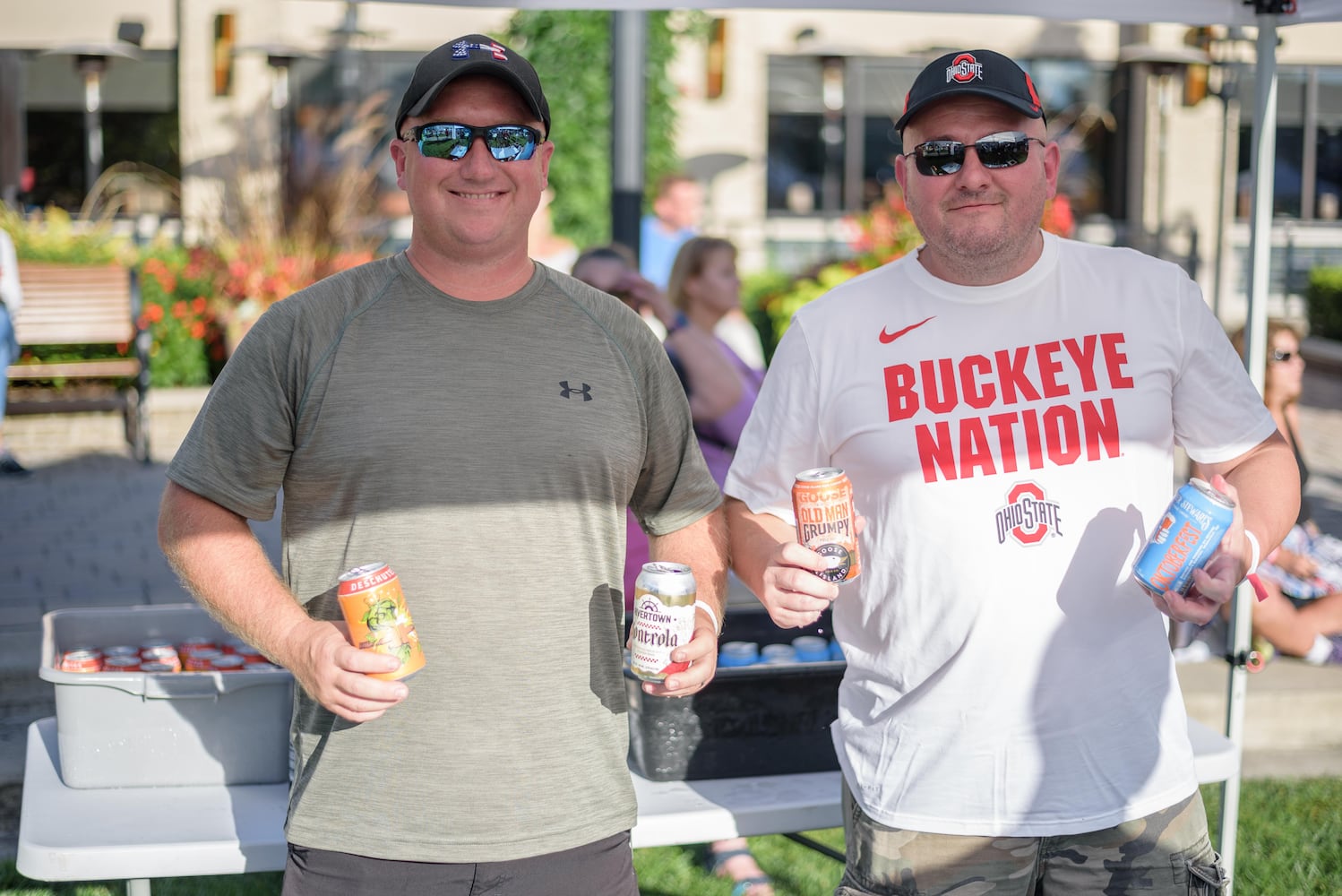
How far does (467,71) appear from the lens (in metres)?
2.17

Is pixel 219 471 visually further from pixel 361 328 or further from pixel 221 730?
pixel 221 730

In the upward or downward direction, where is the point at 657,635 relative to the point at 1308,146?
downward

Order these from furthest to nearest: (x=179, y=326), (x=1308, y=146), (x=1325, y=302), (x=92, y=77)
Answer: (x=1308, y=146) < (x=1325, y=302) < (x=92, y=77) < (x=179, y=326)

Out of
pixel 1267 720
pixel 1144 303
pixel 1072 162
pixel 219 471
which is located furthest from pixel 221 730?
pixel 1072 162

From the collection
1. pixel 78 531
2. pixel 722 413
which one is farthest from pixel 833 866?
pixel 78 531

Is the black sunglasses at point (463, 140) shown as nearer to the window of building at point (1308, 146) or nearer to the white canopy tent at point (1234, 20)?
the white canopy tent at point (1234, 20)

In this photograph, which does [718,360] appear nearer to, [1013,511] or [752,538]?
[752,538]

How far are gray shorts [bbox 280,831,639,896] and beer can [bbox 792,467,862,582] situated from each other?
59cm

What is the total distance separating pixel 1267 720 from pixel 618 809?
11.7 feet

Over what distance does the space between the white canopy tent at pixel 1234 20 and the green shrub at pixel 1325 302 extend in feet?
45.4

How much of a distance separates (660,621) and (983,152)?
0.95m

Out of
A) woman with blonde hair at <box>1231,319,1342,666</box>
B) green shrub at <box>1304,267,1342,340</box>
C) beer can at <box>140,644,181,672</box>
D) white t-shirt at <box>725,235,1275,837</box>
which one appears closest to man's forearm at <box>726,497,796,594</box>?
white t-shirt at <box>725,235,1275,837</box>

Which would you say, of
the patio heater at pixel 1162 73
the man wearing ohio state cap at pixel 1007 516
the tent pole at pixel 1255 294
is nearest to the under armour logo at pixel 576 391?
the man wearing ohio state cap at pixel 1007 516

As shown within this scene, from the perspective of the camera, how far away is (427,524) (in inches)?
83.8
